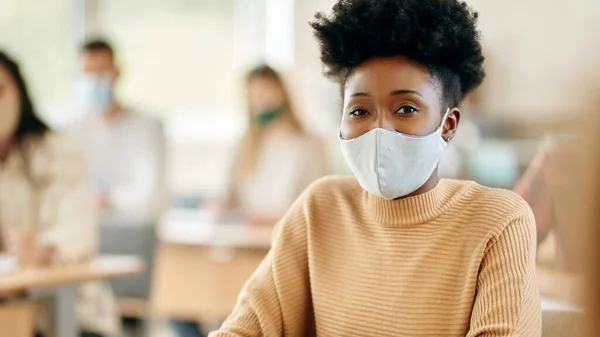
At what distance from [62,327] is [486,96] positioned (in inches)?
157

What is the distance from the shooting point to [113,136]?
479 cm

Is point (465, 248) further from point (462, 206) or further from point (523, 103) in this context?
point (523, 103)

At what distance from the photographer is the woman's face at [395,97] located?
→ 1231 millimetres

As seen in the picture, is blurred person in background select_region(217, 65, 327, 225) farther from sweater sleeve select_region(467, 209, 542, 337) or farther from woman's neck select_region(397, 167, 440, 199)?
sweater sleeve select_region(467, 209, 542, 337)

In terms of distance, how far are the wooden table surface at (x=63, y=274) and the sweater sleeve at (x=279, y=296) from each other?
4.27 ft

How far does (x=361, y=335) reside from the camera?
1281 mm

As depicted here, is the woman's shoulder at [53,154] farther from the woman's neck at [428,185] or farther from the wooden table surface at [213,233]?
the woman's neck at [428,185]

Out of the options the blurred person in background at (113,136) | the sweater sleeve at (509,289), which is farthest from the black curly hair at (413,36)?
the blurred person in background at (113,136)

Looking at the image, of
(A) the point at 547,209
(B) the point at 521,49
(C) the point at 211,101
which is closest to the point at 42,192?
→ (A) the point at 547,209

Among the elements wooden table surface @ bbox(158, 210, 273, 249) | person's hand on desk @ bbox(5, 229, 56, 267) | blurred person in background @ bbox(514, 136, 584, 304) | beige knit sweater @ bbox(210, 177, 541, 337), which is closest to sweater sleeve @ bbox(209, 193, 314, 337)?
beige knit sweater @ bbox(210, 177, 541, 337)

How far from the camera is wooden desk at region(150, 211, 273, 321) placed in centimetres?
394

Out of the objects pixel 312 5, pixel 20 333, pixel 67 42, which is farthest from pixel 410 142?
pixel 67 42

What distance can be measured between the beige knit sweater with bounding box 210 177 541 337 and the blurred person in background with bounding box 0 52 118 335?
1741 mm

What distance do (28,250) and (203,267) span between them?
1.48 metres
